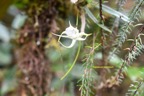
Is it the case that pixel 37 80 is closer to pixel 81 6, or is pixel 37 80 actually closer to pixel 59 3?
pixel 59 3

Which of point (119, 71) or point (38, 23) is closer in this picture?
point (119, 71)

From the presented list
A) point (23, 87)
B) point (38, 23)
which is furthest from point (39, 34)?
point (23, 87)

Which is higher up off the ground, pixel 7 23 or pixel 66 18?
pixel 7 23

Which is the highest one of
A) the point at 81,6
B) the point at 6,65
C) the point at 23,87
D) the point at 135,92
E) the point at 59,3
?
the point at 6,65

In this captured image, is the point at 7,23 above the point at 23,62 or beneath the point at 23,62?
above

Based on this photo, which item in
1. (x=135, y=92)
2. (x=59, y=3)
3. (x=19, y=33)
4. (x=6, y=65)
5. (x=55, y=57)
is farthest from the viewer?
(x=6, y=65)

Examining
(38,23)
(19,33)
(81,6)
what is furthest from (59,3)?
(81,6)

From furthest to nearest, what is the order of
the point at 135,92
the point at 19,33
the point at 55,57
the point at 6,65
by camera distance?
1. the point at 6,65
2. the point at 55,57
3. the point at 19,33
4. the point at 135,92

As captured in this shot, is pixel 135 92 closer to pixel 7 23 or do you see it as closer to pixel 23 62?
pixel 23 62

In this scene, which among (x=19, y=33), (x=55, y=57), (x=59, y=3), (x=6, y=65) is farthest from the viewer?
(x=6, y=65)
